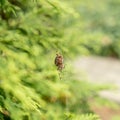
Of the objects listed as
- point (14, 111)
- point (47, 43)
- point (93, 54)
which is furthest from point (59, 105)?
point (93, 54)

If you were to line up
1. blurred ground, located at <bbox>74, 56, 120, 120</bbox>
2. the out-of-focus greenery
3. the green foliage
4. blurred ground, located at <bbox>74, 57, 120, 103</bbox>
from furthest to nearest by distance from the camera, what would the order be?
the out-of-focus greenery
blurred ground, located at <bbox>74, 57, 120, 103</bbox>
blurred ground, located at <bbox>74, 56, 120, 120</bbox>
the green foliage

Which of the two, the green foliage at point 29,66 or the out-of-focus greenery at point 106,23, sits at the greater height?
the out-of-focus greenery at point 106,23

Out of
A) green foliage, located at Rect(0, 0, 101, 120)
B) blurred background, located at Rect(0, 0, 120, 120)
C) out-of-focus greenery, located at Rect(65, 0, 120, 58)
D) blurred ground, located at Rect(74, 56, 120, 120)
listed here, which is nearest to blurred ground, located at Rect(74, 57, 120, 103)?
blurred ground, located at Rect(74, 56, 120, 120)

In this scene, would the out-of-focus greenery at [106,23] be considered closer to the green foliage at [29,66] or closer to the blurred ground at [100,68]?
the blurred ground at [100,68]

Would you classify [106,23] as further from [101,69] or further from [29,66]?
[29,66]

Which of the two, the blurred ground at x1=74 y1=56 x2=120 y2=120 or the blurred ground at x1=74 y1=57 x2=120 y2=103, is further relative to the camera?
the blurred ground at x1=74 y1=57 x2=120 y2=103

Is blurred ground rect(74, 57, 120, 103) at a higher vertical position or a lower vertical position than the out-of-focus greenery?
lower

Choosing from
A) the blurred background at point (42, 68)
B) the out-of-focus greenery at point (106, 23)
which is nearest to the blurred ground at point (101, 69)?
the out-of-focus greenery at point (106, 23)

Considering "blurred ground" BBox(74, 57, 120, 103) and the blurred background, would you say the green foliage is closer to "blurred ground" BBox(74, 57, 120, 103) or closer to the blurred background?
the blurred background

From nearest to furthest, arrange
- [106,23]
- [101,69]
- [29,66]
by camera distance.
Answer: [29,66] → [101,69] → [106,23]

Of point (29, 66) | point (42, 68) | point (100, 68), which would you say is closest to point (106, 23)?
point (100, 68)

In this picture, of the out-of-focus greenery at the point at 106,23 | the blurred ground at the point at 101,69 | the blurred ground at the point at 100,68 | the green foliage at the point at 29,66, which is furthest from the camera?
the out-of-focus greenery at the point at 106,23

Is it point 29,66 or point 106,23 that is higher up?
point 106,23
